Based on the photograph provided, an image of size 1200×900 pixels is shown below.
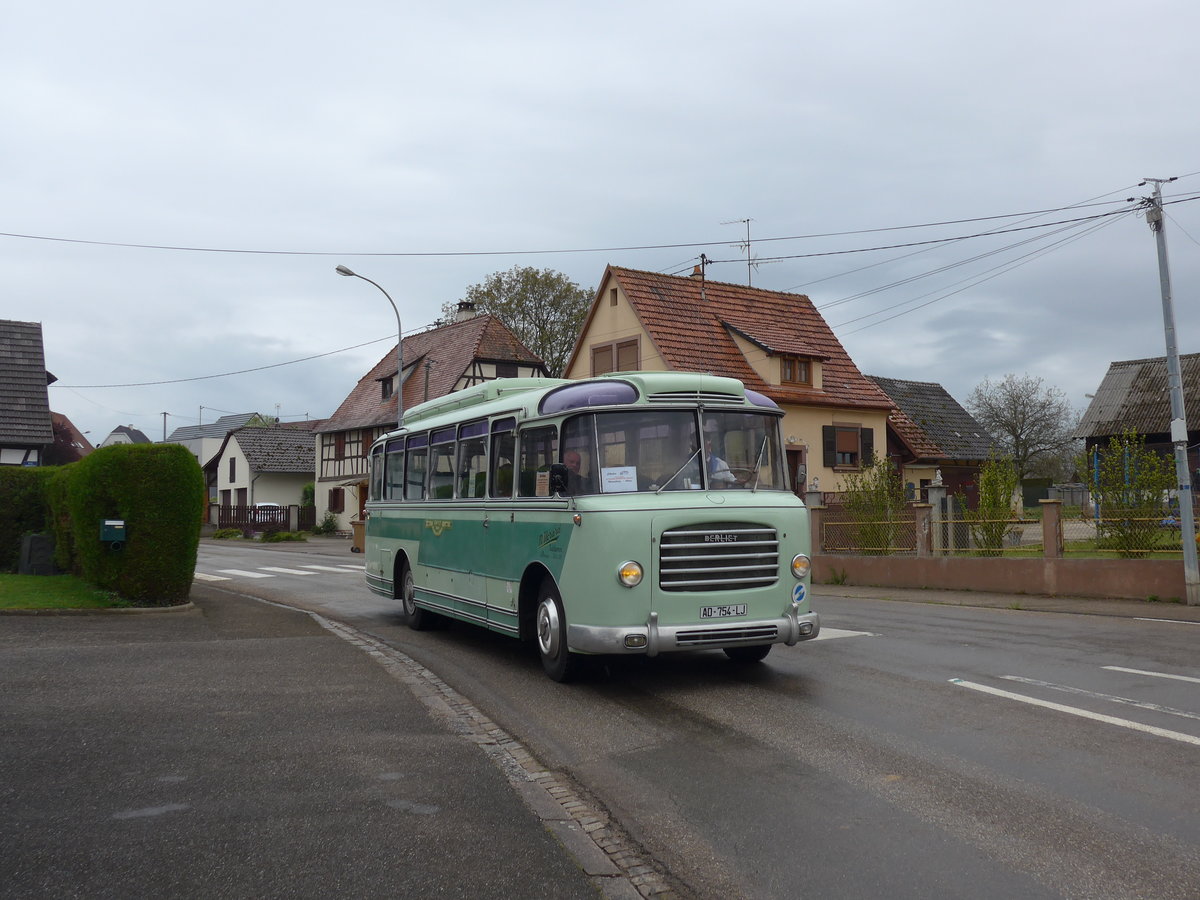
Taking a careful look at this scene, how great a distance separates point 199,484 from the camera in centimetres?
1420

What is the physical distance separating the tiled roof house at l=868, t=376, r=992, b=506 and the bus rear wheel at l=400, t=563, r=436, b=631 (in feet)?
101

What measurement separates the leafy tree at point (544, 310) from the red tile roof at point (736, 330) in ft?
62.2

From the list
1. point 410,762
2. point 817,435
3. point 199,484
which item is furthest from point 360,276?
point 410,762

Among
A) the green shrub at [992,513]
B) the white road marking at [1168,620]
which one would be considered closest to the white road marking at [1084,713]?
the white road marking at [1168,620]

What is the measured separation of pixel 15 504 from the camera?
1828 centimetres

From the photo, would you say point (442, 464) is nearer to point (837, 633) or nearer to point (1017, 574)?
point (837, 633)

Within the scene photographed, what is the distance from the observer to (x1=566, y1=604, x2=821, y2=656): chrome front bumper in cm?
858

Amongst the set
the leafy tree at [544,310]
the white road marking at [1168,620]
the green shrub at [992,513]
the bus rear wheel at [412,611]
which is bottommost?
the white road marking at [1168,620]

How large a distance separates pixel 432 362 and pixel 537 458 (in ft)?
144

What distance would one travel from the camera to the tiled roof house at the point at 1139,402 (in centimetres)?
4772

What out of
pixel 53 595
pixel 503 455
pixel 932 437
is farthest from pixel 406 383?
pixel 503 455

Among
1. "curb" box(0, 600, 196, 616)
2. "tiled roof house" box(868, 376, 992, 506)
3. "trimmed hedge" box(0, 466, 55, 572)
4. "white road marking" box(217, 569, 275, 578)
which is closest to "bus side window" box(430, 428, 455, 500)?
"curb" box(0, 600, 196, 616)

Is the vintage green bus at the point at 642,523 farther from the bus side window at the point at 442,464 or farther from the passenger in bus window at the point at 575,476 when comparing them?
the bus side window at the point at 442,464

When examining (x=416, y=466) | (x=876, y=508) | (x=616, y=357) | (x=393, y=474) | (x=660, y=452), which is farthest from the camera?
(x=616, y=357)
